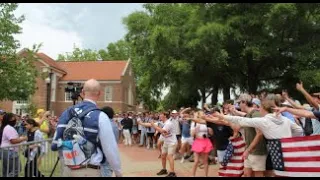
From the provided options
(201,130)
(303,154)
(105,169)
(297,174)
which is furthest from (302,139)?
(201,130)

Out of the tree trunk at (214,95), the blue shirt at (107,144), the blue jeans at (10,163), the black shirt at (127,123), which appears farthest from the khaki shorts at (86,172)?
the tree trunk at (214,95)

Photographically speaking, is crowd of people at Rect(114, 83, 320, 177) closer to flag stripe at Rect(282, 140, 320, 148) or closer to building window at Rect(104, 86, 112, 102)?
flag stripe at Rect(282, 140, 320, 148)

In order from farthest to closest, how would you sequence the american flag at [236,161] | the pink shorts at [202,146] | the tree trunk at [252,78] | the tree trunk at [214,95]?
the tree trunk at [214,95]
the tree trunk at [252,78]
the pink shorts at [202,146]
the american flag at [236,161]

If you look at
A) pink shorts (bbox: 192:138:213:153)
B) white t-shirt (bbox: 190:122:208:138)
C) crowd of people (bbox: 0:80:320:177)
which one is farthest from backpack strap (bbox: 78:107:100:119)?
white t-shirt (bbox: 190:122:208:138)

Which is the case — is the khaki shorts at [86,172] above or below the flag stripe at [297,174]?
above

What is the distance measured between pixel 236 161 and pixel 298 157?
332 centimetres

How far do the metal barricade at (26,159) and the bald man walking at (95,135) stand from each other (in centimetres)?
283

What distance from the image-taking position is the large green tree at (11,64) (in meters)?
30.2

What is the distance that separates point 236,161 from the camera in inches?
390

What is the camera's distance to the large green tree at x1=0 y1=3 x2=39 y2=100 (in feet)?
99.2

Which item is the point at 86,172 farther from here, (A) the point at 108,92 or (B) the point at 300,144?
(A) the point at 108,92

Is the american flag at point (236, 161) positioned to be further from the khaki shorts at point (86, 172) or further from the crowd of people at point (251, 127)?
the khaki shorts at point (86, 172)

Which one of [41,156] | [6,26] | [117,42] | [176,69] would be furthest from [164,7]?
[117,42]

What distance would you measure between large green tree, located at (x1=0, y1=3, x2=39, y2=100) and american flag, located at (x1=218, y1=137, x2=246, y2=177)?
74.6 feet
